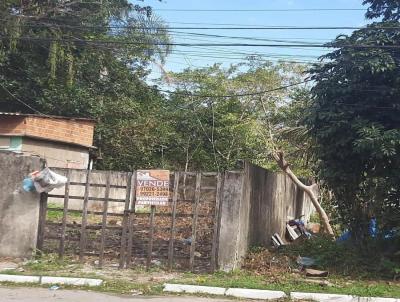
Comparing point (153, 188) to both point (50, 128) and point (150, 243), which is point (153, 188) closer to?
point (150, 243)

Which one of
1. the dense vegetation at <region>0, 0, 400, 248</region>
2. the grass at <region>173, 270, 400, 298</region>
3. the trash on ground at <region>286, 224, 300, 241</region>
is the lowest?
the grass at <region>173, 270, 400, 298</region>

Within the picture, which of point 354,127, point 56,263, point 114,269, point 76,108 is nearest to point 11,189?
point 56,263

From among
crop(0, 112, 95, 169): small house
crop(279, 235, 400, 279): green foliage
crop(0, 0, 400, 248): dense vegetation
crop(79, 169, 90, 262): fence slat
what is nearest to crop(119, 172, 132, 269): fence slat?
crop(79, 169, 90, 262): fence slat

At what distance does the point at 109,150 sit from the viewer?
83.0ft

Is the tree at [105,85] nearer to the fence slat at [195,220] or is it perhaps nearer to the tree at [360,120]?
the tree at [360,120]

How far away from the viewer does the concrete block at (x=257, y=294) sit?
8414 mm

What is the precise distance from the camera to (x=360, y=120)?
10453 millimetres

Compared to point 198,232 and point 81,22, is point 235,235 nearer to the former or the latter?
point 198,232

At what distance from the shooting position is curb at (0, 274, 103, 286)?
28.7ft

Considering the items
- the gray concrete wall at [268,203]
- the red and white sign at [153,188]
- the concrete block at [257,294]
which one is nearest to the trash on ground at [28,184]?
the red and white sign at [153,188]

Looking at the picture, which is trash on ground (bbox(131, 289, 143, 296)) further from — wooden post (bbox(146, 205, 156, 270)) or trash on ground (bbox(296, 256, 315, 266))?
trash on ground (bbox(296, 256, 315, 266))

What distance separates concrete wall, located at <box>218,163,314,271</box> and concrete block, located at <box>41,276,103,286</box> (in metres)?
2.35

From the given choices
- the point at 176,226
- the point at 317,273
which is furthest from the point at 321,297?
the point at 176,226

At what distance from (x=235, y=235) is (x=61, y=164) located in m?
12.4
